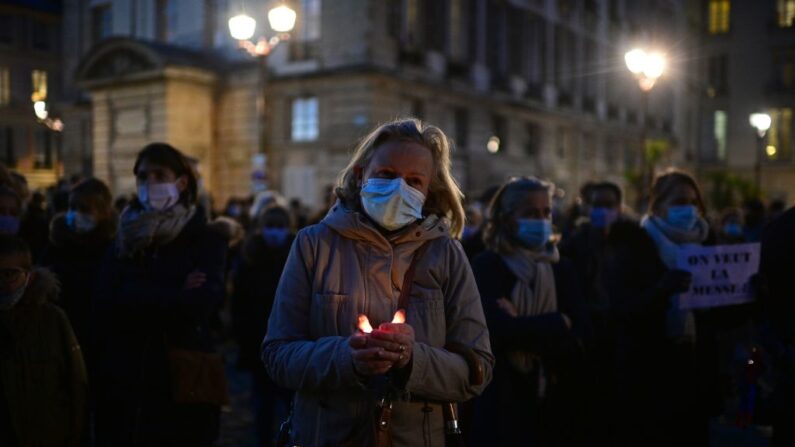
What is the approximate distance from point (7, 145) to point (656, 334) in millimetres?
47492

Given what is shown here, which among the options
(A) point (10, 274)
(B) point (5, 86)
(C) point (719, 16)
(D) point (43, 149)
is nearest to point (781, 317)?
(A) point (10, 274)

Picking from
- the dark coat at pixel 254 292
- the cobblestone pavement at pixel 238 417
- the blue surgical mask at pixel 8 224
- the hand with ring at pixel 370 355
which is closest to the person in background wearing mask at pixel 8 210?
the blue surgical mask at pixel 8 224

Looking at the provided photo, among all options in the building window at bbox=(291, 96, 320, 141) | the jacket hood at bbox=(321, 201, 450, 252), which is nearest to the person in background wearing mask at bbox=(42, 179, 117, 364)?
the jacket hood at bbox=(321, 201, 450, 252)

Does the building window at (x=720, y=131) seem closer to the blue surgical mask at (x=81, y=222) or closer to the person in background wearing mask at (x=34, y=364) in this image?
the blue surgical mask at (x=81, y=222)

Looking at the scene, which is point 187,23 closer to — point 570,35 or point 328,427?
point 570,35

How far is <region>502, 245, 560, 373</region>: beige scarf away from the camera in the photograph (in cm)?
416

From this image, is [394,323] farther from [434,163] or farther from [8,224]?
[8,224]

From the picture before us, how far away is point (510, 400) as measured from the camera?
13.4 feet

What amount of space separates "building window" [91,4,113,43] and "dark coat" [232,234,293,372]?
98.4 feet

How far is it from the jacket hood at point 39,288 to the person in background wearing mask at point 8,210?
4.13ft

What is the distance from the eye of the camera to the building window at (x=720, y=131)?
51656mm

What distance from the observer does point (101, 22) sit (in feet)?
112

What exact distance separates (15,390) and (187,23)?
27.4m

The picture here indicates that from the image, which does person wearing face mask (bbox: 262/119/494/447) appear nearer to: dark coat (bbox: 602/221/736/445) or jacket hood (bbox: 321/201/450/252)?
jacket hood (bbox: 321/201/450/252)
